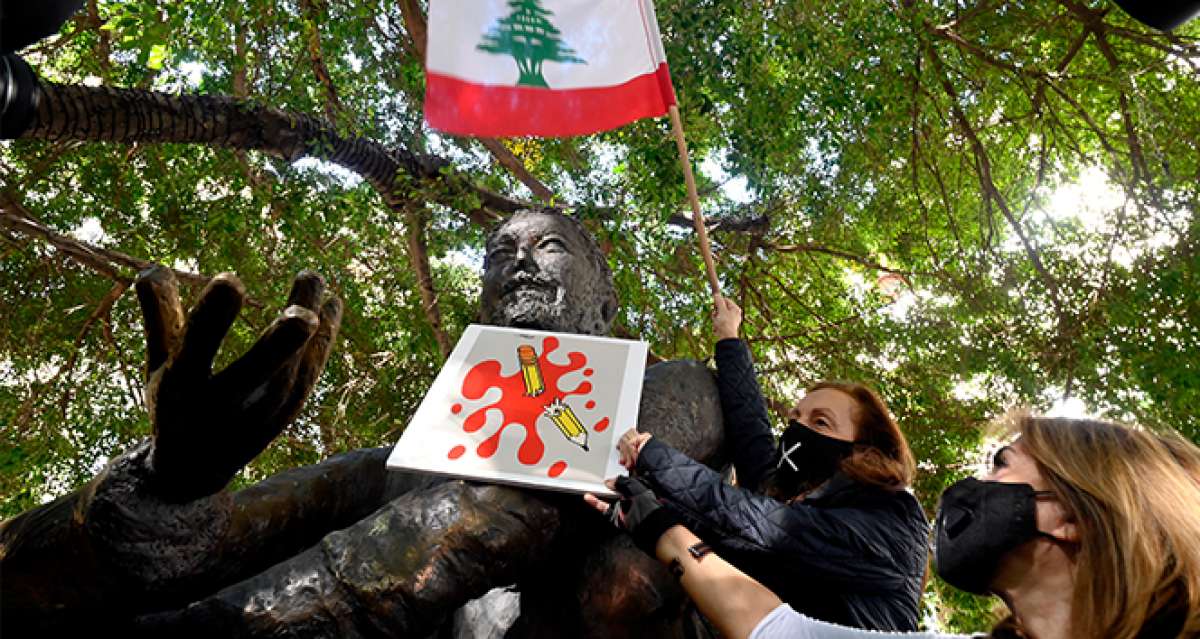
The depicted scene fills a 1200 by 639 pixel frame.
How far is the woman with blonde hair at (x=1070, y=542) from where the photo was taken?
1271mm

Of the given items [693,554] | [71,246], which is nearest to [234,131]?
[71,246]

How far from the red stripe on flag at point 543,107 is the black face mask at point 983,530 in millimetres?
2041

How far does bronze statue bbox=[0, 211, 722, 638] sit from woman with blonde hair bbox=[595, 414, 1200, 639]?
682 mm

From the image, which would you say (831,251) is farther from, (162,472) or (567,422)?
(162,472)

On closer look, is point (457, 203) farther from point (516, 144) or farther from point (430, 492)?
point (430, 492)

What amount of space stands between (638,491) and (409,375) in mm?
4889

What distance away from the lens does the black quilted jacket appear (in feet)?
6.47

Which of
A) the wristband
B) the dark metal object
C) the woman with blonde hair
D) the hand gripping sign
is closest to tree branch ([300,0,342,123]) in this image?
the hand gripping sign

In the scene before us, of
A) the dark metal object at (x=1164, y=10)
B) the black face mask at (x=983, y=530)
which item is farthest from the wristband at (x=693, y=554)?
the dark metal object at (x=1164, y=10)

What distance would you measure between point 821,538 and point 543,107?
2078 mm

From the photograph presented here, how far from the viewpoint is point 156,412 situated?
6.11 feet

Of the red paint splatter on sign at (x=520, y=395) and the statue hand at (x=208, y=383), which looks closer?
the statue hand at (x=208, y=383)

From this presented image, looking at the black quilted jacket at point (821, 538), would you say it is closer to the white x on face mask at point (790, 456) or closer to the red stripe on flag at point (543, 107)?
the white x on face mask at point (790, 456)

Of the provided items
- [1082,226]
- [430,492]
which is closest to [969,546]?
[430,492]
